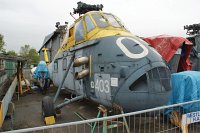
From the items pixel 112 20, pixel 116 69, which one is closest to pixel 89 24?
pixel 112 20

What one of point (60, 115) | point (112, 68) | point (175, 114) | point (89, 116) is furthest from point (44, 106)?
point (175, 114)

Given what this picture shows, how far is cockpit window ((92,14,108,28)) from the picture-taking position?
633cm

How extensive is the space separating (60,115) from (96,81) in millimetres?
2460

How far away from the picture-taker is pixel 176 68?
29.2 ft

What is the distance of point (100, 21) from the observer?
645 centimetres

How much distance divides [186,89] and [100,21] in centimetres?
328

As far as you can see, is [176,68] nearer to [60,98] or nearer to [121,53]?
[121,53]

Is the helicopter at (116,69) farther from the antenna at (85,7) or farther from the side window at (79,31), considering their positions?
the antenna at (85,7)

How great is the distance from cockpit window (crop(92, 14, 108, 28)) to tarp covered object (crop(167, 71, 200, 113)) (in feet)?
8.86

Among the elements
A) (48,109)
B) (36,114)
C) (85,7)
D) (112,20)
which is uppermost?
(85,7)

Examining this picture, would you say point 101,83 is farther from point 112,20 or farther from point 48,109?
point 112,20

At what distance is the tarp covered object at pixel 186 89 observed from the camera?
5961 mm

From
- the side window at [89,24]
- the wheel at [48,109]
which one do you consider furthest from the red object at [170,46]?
the wheel at [48,109]

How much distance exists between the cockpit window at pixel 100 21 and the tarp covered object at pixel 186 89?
270 centimetres
